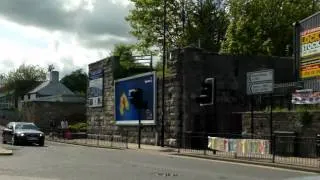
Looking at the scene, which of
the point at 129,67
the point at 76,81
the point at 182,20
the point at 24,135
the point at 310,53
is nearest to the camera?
the point at 310,53

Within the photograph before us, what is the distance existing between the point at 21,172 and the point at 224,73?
21647 millimetres

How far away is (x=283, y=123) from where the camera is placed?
29344mm

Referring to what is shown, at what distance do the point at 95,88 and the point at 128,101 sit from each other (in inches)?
341

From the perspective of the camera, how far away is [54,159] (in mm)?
25859

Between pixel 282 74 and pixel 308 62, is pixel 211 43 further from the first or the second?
pixel 308 62

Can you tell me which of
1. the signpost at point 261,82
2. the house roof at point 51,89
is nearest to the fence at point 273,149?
the signpost at point 261,82

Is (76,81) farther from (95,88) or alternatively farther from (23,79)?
(95,88)

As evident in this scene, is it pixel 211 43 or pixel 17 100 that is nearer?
pixel 211 43

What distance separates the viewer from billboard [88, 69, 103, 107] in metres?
51.7

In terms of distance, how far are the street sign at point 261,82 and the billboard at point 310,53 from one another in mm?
4034

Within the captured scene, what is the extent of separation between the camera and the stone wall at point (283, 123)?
27328mm

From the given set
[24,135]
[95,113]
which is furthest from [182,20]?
[24,135]

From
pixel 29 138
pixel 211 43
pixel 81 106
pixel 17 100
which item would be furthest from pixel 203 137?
pixel 17 100

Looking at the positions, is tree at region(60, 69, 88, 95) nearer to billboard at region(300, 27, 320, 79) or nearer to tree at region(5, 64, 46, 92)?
tree at region(5, 64, 46, 92)
